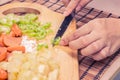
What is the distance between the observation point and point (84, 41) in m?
1.00

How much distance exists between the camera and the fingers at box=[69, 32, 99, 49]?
987 mm

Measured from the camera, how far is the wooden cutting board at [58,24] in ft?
3.21

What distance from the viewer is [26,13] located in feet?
4.57

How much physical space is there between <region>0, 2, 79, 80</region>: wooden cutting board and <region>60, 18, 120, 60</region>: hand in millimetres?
43

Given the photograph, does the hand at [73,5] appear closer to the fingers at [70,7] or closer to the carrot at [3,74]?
the fingers at [70,7]

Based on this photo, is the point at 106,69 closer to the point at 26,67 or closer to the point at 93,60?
the point at 93,60

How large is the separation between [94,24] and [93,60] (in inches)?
5.1

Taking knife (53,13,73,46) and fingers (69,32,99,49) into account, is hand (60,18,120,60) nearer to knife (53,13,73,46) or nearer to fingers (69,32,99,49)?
fingers (69,32,99,49)

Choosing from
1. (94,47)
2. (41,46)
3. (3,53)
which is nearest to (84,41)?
(94,47)

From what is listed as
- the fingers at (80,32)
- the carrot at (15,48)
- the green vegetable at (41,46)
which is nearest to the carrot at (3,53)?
the carrot at (15,48)

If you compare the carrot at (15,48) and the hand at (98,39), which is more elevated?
the hand at (98,39)

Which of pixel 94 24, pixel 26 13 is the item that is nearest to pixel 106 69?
pixel 94 24

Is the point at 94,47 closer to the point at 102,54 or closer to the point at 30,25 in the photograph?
the point at 102,54

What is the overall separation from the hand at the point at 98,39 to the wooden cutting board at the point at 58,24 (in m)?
0.04
